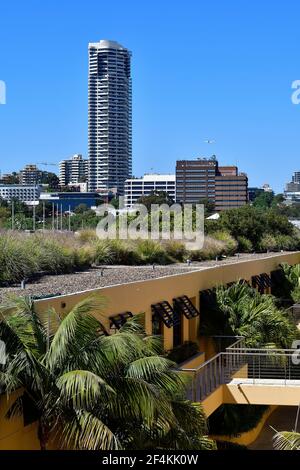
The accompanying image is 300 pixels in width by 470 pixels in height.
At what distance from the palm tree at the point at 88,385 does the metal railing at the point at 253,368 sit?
6.45m

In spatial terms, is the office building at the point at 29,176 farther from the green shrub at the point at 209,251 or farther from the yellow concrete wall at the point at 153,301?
the yellow concrete wall at the point at 153,301

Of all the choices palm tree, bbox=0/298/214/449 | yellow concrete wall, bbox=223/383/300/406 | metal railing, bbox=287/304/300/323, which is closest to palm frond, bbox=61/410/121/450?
palm tree, bbox=0/298/214/449

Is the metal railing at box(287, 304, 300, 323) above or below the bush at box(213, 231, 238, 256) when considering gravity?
below

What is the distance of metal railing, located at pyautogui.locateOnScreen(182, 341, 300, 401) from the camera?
16219mm

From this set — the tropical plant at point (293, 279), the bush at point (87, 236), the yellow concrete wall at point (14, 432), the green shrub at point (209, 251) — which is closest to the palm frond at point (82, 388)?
the yellow concrete wall at point (14, 432)

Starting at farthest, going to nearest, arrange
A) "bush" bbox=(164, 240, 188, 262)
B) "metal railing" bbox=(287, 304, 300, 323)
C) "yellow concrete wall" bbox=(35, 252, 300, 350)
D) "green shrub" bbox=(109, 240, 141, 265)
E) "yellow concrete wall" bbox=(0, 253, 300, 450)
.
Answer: "bush" bbox=(164, 240, 188, 262)
"green shrub" bbox=(109, 240, 141, 265)
"metal railing" bbox=(287, 304, 300, 323)
"yellow concrete wall" bbox=(35, 252, 300, 350)
"yellow concrete wall" bbox=(0, 253, 300, 450)

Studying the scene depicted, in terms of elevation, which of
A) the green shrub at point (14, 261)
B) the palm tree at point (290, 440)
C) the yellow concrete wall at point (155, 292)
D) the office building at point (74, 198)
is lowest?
the palm tree at point (290, 440)

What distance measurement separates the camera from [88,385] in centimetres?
849

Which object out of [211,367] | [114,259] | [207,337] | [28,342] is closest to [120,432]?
[28,342]

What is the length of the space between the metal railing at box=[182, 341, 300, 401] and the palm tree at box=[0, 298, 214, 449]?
6.45 m

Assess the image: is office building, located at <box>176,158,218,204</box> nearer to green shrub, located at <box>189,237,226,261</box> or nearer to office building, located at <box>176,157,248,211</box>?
office building, located at <box>176,157,248,211</box>

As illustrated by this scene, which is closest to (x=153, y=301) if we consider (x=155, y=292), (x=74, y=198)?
(x=155, y=292)

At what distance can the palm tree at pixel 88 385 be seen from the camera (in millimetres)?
8625

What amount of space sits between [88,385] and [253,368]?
924 cm
